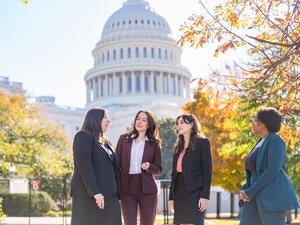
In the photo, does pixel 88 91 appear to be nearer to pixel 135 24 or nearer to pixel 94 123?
pixel 135 24

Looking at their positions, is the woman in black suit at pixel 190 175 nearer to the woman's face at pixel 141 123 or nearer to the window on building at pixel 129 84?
the woman's face at pixel 141 123

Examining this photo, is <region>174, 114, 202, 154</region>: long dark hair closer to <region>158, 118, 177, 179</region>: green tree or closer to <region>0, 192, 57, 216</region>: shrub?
<region>0, 192, 57, 216</region>: shrub

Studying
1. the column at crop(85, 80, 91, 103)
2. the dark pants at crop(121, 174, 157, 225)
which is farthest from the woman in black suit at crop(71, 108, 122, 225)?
the column at crop(85, 80, 91, 103)

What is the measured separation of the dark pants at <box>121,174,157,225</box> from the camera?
6.93m

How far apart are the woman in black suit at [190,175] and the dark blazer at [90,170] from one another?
888 millimetres

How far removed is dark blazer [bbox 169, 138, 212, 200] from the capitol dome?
8069 cm

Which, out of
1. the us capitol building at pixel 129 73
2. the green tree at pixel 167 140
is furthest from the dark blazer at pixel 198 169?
the us capitol building at pixel 129 73

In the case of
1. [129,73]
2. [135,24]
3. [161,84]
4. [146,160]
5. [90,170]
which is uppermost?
[135,24]

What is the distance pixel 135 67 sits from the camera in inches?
3605

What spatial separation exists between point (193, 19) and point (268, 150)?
2.73 metres

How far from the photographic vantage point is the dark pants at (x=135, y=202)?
6.93 metres

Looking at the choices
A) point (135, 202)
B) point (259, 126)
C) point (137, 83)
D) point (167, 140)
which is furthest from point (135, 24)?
point (259, 126)

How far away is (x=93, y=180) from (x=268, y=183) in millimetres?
1874

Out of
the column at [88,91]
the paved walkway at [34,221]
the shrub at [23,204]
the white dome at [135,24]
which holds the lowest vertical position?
the paved walkway at [34,221]
